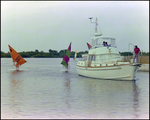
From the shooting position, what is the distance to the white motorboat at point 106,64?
27.8 m

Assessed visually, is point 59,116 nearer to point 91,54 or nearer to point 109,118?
point 109,118

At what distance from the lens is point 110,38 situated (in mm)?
32938

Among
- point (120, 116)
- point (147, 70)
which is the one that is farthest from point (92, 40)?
point (120, 116)

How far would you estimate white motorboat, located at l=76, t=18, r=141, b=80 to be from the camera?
2781 centimetres

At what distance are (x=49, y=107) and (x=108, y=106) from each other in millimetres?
4134

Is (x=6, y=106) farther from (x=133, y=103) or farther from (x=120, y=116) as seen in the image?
(x=133, y=103)

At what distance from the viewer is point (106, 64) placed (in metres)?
28.3

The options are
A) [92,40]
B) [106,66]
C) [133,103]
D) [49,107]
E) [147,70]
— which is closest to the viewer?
[49,107]

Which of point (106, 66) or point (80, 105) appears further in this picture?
point (106, 66)

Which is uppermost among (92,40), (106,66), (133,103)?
(92,40)

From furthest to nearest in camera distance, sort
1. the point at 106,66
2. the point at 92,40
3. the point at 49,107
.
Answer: the point at 92,40
the point at 106,66
the point at 49,107

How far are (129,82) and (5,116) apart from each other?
18.9 meters

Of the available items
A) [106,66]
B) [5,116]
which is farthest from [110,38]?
[5,116]

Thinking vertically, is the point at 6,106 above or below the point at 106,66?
below
